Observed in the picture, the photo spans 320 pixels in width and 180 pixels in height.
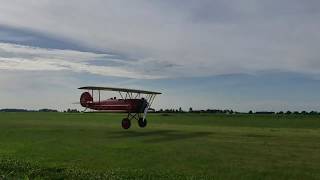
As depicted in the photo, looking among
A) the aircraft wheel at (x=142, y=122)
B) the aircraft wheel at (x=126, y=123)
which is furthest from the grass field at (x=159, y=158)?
the aircraft wheel at (x=142, y=122)

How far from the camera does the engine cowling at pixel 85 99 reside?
56.1 metres

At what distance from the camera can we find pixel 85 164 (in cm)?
2411

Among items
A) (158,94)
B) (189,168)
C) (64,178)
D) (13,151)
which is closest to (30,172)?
(64,178)

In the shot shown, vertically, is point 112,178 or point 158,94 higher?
point 158,94

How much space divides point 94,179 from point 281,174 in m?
7.56

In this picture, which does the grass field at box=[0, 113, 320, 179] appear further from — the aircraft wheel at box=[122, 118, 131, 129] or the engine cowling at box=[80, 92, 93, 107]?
the engine cowling at box=[80, 92, 93, 107]

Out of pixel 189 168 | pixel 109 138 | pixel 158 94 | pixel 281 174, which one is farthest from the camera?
pixel 158 94

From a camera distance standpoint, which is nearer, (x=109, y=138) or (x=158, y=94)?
(x=109, y=138)

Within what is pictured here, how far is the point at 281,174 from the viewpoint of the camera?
2069cm

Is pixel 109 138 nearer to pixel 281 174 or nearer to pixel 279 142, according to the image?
pixel 279 142

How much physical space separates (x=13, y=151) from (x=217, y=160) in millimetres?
12107

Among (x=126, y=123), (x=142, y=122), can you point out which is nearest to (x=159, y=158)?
(x=126, y=123)

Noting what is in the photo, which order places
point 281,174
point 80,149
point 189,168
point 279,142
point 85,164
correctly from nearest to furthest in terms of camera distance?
point 281,174 < point 189,168 < point 85,164 < point 80,149 < point 279,142

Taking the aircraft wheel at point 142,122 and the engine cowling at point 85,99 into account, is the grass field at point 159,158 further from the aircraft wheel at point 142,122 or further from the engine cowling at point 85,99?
the engine cowling at point 85,99
